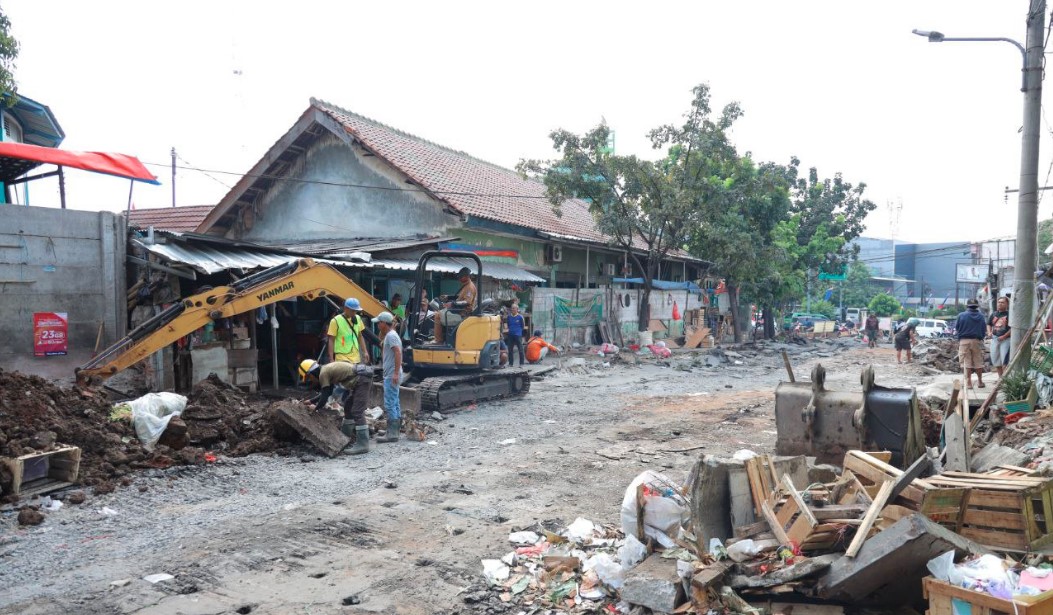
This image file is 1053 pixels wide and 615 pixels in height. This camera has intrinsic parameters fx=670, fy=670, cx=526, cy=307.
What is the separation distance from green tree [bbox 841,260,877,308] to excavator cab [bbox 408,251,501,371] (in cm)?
4172

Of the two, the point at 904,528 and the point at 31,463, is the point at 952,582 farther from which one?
the point at 31,463

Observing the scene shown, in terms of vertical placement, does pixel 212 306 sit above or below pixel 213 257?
below

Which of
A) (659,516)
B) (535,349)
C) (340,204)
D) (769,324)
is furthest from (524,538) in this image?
(769,324)

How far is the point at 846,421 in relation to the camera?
6.57m

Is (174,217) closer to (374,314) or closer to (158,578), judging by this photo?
(374,314)

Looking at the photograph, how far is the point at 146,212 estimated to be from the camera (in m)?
22.1

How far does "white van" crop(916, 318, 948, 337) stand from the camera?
31.2m

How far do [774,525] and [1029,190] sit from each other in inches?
334

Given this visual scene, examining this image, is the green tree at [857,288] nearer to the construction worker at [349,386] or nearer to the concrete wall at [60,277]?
the construction worker at [349,386]

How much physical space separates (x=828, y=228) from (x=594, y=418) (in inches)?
958

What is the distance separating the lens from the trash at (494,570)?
4.53 metres

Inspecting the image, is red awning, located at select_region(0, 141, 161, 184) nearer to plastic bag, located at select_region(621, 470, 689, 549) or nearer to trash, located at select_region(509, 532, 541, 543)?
trash, located at select_region(509, 532, 541, 543)

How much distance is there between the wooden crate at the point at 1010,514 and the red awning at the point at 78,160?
11637mm

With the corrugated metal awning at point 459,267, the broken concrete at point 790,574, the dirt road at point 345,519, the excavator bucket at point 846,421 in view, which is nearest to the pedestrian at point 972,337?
the dirt road at point 345,519
